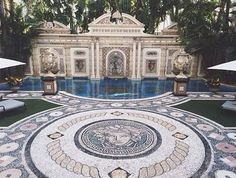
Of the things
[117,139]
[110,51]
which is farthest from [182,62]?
[117,139]

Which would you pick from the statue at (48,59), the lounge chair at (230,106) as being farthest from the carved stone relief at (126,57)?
the lounge chair at (230,106)

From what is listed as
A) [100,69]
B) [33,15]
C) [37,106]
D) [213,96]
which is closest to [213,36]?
[213,96]

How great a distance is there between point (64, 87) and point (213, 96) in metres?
9.37

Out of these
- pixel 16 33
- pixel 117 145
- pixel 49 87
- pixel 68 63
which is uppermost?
pixel 16 33

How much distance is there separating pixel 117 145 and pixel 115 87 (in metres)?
8.40

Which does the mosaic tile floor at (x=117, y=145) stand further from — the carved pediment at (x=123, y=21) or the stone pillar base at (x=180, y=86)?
the carved pediment at (x=123, y=21)

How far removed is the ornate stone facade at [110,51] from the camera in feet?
56.8

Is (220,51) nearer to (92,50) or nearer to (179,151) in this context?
(92,50)

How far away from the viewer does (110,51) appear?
58.6 feet

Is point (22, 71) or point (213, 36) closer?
point (213, 36)

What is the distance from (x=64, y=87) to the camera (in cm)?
1555

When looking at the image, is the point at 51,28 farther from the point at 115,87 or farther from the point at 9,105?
the point at 9,105

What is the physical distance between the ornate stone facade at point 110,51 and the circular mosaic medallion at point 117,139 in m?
9.36

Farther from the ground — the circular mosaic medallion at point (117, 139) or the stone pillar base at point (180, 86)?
the stone pillar base at point (180, 86)
